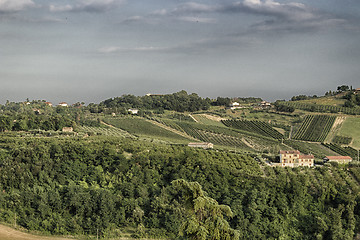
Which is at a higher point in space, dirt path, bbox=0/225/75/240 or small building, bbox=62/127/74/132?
small building, bbox=62/127/74/132

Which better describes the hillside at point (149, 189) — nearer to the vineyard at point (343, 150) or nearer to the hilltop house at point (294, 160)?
the hilltop house at point (294, 160)

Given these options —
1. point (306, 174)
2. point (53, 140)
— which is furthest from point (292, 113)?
point (53, 140)

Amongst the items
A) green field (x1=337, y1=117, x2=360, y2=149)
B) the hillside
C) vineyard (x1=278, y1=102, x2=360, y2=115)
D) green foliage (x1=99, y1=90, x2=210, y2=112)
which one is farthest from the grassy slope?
the hillside

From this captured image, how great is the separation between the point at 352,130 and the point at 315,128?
535 centimetres

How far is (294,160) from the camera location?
39875 mm

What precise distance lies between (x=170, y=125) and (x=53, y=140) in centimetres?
2857

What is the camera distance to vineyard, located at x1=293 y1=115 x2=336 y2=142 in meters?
61.3

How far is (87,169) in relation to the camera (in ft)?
118

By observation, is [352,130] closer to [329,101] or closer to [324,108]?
[324,108]

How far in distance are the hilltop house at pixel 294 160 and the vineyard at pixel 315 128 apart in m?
20.7

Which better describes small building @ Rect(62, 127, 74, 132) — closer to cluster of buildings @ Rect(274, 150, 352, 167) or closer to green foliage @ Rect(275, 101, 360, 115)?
cluster of buildings @ Rect(274, 150, 352, 167)

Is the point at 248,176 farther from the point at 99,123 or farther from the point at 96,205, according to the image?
the point at 99,123

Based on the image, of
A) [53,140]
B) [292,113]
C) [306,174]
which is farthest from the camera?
[292,113]

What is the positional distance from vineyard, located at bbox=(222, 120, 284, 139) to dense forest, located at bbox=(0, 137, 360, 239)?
2499 centimetres
